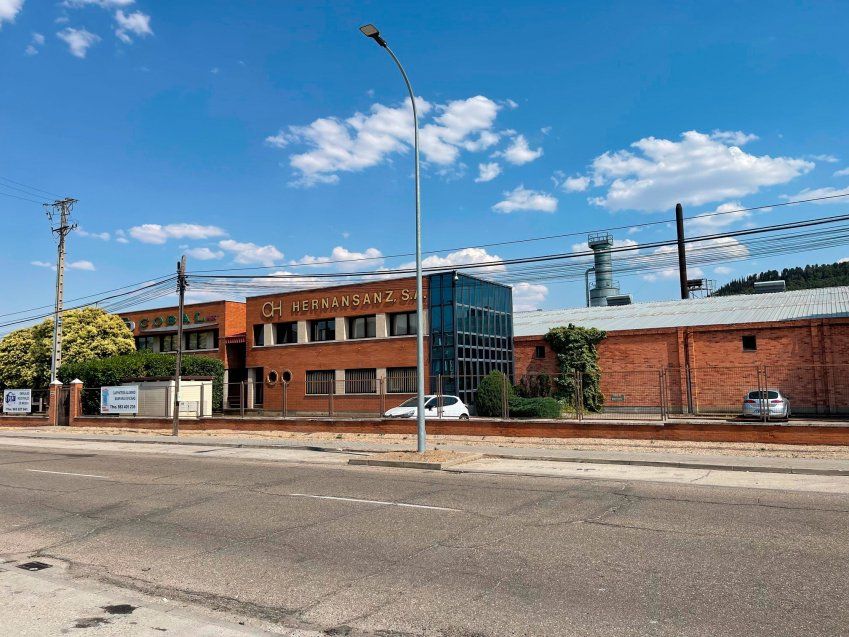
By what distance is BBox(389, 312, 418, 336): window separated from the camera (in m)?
37.2

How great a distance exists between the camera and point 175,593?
19.9 feet

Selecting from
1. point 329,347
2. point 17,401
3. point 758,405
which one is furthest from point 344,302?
point 758,405

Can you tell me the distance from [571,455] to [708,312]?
25405mm

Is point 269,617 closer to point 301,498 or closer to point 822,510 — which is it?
point 301,498

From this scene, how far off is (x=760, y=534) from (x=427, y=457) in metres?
9.21

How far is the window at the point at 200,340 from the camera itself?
47.7 metres

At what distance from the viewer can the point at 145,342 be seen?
5200 cm

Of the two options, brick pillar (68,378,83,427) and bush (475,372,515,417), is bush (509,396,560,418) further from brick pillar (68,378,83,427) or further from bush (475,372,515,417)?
brick pillar (68,378,83,427)

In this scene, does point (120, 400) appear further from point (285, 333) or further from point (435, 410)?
point (435, 410)

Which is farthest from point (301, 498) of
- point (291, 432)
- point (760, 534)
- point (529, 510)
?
point (291, 432)

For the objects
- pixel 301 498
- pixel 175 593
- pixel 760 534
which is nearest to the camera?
pixel 175 593

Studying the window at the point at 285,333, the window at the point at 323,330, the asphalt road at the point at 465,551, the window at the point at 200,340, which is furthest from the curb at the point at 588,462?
the window at the point at 200,340

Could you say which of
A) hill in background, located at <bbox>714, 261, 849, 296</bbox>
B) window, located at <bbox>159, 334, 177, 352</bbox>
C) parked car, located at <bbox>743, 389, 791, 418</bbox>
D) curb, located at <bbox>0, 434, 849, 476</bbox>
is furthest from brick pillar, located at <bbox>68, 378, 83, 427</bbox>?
hill in background, located at <bbox>714, 261, 849, 296</bbox>

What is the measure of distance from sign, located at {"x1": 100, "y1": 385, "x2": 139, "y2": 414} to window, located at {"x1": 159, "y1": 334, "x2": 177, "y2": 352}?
16.2m
